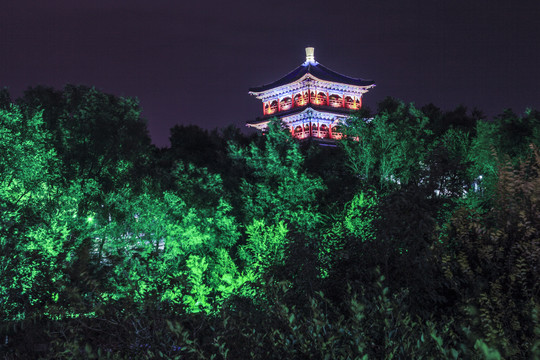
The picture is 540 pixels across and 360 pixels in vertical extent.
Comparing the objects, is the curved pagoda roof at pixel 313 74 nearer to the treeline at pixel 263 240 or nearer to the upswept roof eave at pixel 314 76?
the upswept roof eave at pixel 314 76

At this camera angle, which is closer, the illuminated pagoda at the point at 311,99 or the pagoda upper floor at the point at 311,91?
the illuminated pagoda at the point at 311,99

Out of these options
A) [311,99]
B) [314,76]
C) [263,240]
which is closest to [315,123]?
[311,99]

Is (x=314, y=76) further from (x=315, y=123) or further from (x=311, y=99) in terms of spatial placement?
(x=315, y=123)

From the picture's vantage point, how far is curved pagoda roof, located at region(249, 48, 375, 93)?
156ft

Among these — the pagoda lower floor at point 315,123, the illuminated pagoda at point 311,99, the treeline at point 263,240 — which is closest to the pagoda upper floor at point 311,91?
the illuminated pagoda at point 311,99

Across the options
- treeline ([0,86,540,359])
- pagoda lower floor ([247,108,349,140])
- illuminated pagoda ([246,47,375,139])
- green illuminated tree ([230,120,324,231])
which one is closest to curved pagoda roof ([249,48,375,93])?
illuminated pagoda ([246,47,375,139])

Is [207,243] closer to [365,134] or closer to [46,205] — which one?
[46,205]

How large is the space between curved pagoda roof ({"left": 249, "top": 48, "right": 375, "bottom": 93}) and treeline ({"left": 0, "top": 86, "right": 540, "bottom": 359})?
11.4 metres

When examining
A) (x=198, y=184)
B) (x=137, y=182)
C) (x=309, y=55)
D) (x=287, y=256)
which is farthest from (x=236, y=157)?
(x=309, y=55)

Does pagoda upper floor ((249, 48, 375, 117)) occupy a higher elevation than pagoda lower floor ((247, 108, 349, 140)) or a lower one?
higher

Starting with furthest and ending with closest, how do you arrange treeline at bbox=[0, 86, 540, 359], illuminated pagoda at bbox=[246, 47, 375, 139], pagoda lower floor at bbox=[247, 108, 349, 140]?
1. illuminated pagoda at bbox=[246, 47, 375, 139]
2. pagoda lower floor at bbox=[247, 108, 349, 140]
3. treeline at bbox=[0, 86, 540, 359]

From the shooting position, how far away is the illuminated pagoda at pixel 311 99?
46.3 m

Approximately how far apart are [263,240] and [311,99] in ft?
101

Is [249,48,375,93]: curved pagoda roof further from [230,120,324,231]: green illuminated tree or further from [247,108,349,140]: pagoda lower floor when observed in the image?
[230,120,324,231]: green illuminated tree
